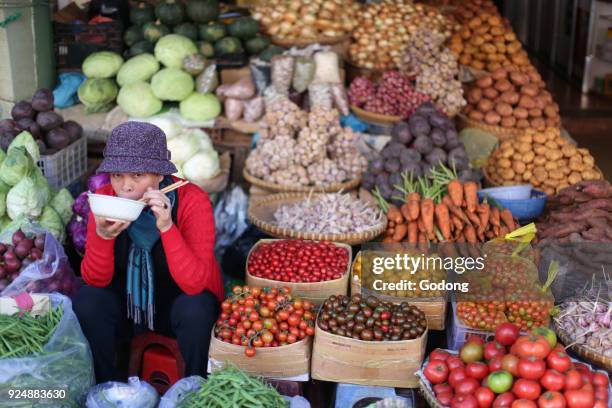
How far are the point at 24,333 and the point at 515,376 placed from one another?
5.71 feet

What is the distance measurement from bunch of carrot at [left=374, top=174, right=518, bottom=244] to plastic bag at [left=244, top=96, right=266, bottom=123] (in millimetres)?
1435

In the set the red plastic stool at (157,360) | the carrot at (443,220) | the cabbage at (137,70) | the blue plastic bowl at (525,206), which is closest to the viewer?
the red plastic stool at (157,360)

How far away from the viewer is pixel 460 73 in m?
6.01

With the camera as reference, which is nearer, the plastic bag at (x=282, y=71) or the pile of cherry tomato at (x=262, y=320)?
the pile of cherry tomato at (x=262, y=320)

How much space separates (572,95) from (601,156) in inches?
88.5

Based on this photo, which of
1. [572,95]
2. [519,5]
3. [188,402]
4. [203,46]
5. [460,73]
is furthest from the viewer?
[519,5]

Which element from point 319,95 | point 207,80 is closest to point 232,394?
point 319,95

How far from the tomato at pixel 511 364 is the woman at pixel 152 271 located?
1143mm

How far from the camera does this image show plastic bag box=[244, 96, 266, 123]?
5.08 metres

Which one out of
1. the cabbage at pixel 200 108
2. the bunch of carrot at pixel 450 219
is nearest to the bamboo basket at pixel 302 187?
the bunch of carrot at pixel 450 219

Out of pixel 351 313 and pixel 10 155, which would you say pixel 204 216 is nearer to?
pixel 351 313

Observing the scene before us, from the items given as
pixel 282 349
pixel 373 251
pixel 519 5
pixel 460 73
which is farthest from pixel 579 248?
pixel 519 5

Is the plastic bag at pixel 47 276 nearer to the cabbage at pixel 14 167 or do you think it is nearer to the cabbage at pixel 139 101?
the cabbage at pixel 14 167

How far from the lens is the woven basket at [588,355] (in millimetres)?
2916
